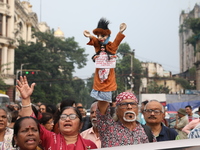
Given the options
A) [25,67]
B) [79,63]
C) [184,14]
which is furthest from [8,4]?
[184,14]

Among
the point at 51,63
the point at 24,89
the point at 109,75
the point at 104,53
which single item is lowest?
the point at 24,89

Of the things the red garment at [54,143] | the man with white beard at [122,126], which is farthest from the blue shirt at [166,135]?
the red garment at [54,143]

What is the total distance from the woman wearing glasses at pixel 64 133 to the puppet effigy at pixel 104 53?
0.39m

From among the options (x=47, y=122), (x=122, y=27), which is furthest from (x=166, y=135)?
(x=122, y=27)

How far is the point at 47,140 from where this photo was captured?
3221 mm

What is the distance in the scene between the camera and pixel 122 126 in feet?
11.6

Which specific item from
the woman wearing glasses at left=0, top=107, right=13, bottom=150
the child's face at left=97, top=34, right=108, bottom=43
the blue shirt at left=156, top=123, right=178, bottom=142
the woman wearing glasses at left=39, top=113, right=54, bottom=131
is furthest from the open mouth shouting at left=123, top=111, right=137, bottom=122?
the woman wearing glasses at left=39, top=113, right=54, bottom=131

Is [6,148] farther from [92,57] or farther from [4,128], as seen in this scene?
[92,57]

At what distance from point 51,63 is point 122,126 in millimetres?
35314

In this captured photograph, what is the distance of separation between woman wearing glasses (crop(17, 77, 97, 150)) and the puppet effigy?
15.2 inches

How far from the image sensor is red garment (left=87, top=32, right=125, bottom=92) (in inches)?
124

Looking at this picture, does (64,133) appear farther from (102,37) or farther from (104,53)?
(102,37)

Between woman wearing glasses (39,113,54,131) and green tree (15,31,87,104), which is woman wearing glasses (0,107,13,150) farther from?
green tree (15,31,87,104)

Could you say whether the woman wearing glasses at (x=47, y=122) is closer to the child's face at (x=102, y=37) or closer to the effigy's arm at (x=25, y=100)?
the effigy's arm at (x=25, y=100)
